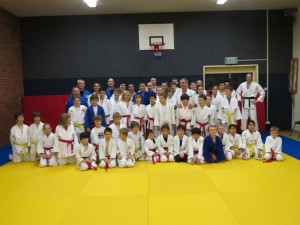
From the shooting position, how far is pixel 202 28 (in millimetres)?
9055

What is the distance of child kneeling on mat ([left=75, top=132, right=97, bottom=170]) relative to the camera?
5.18m

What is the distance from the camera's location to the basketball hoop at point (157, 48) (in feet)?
29.3

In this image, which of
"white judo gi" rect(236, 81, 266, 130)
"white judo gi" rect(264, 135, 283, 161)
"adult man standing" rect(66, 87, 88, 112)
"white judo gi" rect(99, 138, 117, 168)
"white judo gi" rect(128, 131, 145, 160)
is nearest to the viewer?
"white judo gi" rect(99, 138, 117, 168)

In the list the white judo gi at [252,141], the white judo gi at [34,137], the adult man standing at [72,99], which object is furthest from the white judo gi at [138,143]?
the white judo gi at [252,141]

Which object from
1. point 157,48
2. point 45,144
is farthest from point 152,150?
point 157,48

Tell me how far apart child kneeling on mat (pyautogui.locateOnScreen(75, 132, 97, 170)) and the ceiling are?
4.39 metres

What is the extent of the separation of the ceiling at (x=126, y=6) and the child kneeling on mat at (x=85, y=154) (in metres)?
4.39

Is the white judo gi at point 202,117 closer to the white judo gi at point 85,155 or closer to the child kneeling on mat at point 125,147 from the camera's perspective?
the child kneeling on mat at point 125,147

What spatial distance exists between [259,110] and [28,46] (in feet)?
25.9

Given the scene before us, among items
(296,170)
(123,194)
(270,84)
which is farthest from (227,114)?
(123,194)

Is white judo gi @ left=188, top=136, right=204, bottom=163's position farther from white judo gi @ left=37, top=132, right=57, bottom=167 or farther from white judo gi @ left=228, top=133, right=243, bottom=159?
white judo gi @ left=37, top=132, right=57, bottom=167

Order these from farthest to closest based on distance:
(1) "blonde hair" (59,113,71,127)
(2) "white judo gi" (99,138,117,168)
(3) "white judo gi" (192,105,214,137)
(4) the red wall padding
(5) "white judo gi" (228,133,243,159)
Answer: (4) the red wall padding → (3) "white judo gi" (192,105,214,137) → (5) "white judo gi" (228,133,243,159) → (1) "blonde hair" (59,113,71,127) → (2) "white judo gi" (99,138,117,168)

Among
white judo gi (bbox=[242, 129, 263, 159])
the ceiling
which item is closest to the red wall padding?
the ceiling

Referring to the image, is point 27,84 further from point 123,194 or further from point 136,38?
point 123,194
